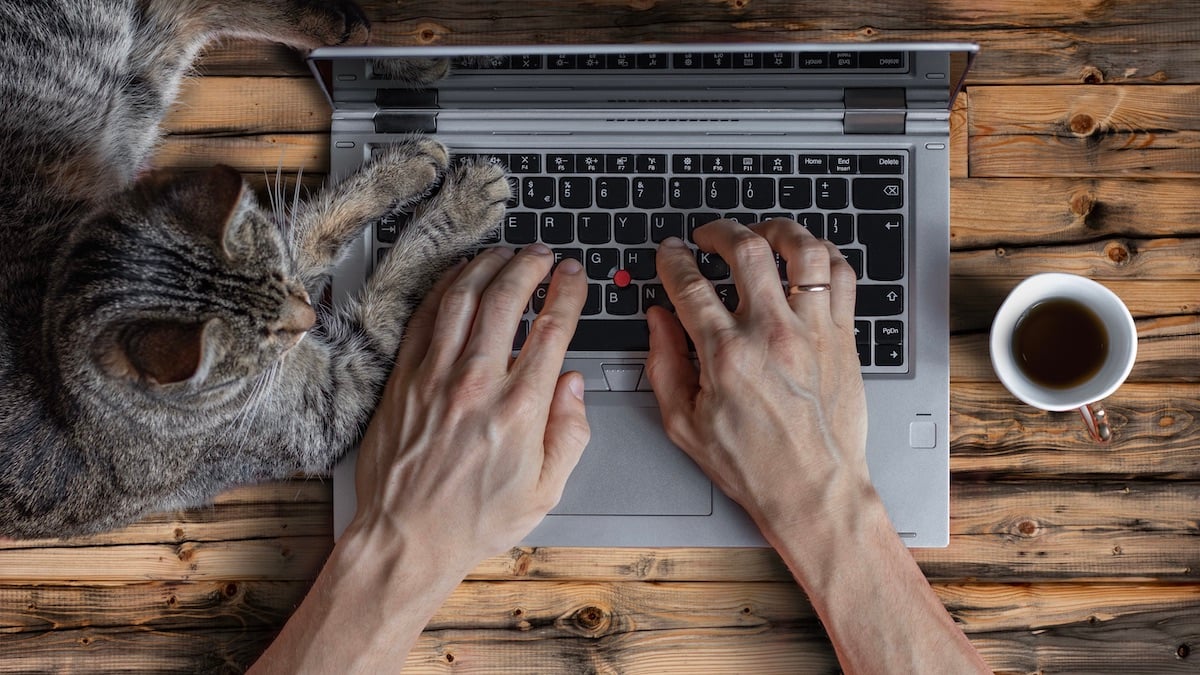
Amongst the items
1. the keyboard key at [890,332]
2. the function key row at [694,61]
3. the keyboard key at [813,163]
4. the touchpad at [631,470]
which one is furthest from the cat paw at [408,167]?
the keyboard key at [890,332]

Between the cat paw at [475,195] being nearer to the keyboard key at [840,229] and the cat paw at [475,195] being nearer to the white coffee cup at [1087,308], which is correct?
the keyboard key at [840,229]

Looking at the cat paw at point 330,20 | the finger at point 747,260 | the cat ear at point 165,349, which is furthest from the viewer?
the cat paw at point 330,20

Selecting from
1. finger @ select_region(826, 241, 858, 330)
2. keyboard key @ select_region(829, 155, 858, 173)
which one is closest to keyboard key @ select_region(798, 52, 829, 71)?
keyboard key @ select_region(829, 155, 858, 173)

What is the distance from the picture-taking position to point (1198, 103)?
1038mm

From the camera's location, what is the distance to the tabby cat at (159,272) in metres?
0.84

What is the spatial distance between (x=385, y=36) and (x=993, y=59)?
78cm

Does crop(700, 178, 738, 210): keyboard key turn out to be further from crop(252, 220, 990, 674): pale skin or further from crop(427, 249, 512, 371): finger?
crop(427, 249, 512, 371): finger

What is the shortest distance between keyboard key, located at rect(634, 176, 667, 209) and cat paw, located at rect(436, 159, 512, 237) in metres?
0.15

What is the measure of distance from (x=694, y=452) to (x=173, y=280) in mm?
588

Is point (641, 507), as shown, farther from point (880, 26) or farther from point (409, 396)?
point (880, 26)

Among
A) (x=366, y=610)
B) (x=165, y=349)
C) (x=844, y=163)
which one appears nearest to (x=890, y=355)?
(x=844, y=163)

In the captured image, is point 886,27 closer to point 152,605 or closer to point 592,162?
point 592,162

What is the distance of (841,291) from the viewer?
0.92 meters

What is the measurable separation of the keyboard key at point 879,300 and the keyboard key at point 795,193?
12 centimetres
